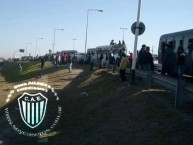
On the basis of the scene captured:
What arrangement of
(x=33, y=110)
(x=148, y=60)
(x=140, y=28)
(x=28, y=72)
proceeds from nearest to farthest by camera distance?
(x=33, y=110) → (x=140, y=28) → (x=148, y=60) → (x=28, y=72)

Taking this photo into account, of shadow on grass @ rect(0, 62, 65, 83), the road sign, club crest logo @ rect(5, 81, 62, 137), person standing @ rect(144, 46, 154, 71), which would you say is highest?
the road sign

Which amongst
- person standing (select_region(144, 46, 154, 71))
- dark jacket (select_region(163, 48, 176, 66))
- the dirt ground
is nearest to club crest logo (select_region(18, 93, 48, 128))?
the dirt ground

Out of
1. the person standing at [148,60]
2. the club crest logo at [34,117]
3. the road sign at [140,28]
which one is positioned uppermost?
the road sign at [140,28]

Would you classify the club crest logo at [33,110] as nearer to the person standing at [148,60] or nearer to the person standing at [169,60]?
the person standing at [169,60]

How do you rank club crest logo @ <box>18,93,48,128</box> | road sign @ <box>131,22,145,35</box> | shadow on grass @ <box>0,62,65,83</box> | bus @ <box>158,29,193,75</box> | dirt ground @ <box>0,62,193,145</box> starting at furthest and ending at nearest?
shadow on grass @ <box>0,62,65,83</box>
bus @ <box>158,29,193,75</box>
road sign @ <box>131,22,145,35</box>
club crest logo @ <box>18,93,48,128</box>
dirt ground @ <box>0,62,193,145</box>

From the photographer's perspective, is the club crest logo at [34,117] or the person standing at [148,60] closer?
the club crest logo at [34,117]

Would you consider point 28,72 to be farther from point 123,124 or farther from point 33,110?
point 123,124

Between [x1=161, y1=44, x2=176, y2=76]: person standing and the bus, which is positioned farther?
the bus

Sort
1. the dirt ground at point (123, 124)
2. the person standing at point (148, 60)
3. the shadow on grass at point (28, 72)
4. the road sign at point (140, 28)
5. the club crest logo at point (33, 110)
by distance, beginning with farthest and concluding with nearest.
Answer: the shadow on grass at point (28, 72)
the person standing at point (148, 60)
the road sign at point (140, 28)
the club crest logo at point (33, 110)
the dirt ground at point (123, 124)

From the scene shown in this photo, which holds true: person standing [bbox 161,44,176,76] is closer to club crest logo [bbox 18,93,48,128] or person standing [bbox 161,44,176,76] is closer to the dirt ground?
the dirt ground

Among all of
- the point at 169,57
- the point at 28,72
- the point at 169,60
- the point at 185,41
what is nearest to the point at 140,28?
the point at 169,57

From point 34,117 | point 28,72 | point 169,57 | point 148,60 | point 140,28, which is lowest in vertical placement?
point 28,72

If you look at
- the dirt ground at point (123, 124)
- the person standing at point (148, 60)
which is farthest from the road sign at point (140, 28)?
the person standing at point (148, 60)

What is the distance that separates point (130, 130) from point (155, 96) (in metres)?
3.67
